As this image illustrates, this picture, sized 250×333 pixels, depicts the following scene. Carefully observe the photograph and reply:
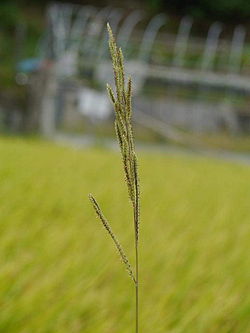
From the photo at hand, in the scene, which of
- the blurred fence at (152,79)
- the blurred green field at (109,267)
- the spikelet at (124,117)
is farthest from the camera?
the blurred fence at (152,79)

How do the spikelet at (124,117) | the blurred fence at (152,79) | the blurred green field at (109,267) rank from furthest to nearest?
the blurred fence at (152,79), the blurred green field at (109,267), the spikelet at (124,117)

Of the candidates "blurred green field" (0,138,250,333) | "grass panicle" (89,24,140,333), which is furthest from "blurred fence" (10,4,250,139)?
"grass panicle" (89,24,140,333)

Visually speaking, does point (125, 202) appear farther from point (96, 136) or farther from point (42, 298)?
point (96, 136)

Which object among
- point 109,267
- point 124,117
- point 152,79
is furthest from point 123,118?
point 152,79

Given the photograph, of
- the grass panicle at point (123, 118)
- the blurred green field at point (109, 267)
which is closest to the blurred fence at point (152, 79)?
the blurred green field at point (109, 267)

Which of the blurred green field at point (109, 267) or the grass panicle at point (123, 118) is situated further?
the blurred green field at point (109, 267)

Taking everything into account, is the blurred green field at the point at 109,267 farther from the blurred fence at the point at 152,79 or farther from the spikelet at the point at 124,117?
the blurred fence at the point at 152,79
